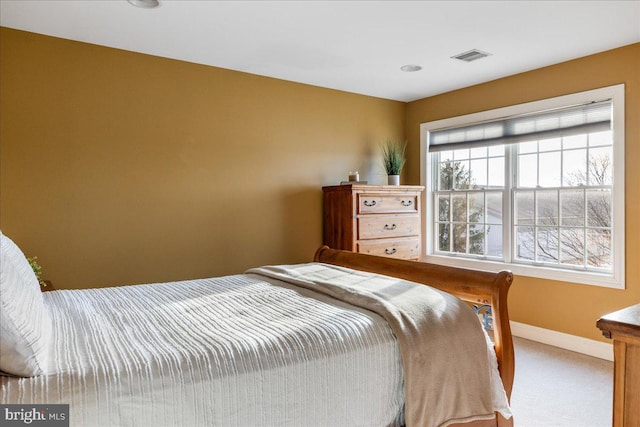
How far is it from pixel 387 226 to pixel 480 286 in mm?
2427

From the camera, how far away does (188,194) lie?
375 centimetres

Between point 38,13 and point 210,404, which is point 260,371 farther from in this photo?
point 38,13

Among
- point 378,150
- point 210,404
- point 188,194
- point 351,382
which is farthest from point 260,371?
point 378,150

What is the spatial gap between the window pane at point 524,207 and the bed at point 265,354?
2.35m

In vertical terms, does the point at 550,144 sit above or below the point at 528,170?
above

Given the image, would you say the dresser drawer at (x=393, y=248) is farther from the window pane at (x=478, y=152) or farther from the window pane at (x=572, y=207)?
the window pane at (x=572, y=207)

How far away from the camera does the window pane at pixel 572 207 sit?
375 centimetres

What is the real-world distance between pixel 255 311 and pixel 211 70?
2726 millimetres

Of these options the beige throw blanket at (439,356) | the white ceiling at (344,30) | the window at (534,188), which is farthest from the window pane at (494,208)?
the beige throw blanket at (439,356)

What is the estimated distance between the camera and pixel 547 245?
3971 mm

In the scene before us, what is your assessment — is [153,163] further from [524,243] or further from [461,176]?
[524,243]

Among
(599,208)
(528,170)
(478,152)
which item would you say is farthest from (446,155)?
Answer: (599,208)

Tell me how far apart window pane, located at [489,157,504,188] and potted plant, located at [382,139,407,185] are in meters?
0.93

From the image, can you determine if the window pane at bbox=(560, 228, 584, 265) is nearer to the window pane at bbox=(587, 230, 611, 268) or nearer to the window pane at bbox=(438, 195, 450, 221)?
the window pane at bbox=(587, 230, 611, 268)
